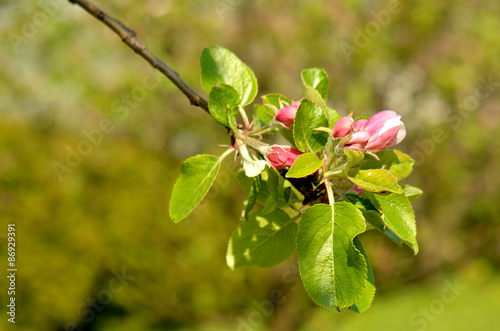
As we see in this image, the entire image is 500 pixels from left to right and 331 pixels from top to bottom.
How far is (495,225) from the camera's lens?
246 inches

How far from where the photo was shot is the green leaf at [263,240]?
1025 millimetres

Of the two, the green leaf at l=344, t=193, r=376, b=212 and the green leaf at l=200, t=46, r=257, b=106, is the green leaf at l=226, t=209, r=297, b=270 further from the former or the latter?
the green leaf at l=200, t=46, r=257, b=106

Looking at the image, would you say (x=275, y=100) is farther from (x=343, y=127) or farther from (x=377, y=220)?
(x=377, y=220)

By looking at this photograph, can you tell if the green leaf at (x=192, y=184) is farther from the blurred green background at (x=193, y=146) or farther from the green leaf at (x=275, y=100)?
the blurred green background at (x=193, y=146)

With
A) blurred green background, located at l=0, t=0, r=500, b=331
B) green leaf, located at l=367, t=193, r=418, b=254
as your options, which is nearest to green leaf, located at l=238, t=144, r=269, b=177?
green leaf, located at l=367, t=193, r=418, b=254

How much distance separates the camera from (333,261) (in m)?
0.79

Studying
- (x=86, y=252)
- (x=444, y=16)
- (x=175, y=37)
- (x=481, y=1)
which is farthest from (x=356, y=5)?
(x=86, y=252)

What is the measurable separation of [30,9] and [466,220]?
5828mm

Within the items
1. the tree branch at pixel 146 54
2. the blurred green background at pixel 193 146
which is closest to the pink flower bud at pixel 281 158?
the tree branch at pixel 146 54

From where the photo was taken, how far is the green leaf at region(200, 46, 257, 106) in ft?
3.34

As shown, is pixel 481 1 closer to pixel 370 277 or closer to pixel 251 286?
pixel 251 286

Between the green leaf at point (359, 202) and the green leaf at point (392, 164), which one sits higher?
the green leaf at point (392, 164)

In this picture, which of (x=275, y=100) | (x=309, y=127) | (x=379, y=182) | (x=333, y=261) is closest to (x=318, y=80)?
(x=275, y=100)

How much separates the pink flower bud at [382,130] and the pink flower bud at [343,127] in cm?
4
